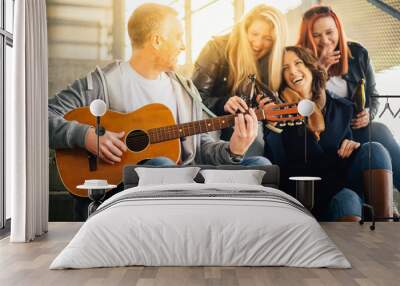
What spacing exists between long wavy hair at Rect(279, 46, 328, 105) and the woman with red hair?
6cm

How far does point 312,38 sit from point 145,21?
207cm

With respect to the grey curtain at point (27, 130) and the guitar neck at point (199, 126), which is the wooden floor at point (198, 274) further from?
the guitar neck at point (199, 126)

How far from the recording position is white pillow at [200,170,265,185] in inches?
243

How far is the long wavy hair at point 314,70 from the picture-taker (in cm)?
692

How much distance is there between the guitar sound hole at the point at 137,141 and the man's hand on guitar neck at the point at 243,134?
40.6 inches

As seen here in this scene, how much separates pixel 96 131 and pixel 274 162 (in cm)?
219

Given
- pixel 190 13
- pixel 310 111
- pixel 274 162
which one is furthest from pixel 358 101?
pixel 190 13

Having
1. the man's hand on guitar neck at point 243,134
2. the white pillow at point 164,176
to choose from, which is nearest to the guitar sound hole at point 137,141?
the white pillow at point 164,176

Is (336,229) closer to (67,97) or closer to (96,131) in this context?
(96,131)

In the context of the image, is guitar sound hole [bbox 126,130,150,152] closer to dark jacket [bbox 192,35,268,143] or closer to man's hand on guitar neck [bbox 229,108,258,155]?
dark jacket [bbox 192,35,268,143]

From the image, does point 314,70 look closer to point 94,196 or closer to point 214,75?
point 214,75

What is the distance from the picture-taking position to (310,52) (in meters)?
6.93

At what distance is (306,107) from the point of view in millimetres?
6512

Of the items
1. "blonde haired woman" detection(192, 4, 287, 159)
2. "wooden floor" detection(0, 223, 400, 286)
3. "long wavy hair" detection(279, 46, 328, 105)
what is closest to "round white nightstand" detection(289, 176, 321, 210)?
"blonde haired woman" detection(192, 4, 287, 159)
